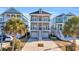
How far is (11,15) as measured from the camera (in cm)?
328

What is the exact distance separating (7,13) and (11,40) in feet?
1.29

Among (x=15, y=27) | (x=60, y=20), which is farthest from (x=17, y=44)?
(x=60, y=20)

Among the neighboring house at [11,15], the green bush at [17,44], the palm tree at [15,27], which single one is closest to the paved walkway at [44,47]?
the green bush at [17,44]

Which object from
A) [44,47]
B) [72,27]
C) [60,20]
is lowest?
[44,47]

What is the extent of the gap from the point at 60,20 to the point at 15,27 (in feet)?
2.14

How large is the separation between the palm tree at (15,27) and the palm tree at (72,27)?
60 centimetres

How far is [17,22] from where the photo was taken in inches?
128

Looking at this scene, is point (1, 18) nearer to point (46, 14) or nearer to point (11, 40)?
point (11, 40)

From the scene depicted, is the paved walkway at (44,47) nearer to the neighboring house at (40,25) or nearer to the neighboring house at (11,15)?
the neighboring house at (40,25)

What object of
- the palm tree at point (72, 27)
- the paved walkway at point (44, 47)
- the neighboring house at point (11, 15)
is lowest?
the paved walkway at point (44, 47)

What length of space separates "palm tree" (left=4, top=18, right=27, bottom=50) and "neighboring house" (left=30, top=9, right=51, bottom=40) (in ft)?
0.43

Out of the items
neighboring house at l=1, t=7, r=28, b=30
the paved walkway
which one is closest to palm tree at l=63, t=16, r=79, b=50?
the paved walkway

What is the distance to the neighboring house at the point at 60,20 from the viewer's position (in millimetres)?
3262

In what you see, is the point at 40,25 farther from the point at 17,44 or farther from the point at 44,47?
the point at 17,44
